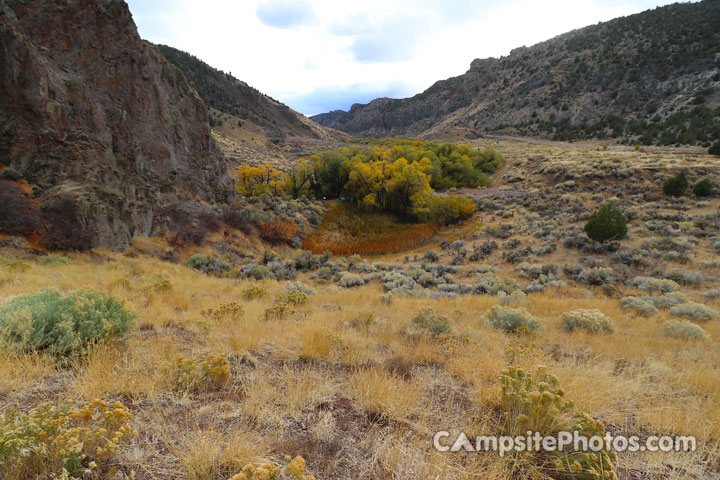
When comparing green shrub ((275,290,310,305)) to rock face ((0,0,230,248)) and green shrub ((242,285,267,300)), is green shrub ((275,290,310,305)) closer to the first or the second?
green shrub ((242,285,267,300))

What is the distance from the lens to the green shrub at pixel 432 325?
579cm

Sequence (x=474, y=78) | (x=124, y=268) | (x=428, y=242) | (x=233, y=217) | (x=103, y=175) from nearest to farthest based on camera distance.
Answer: (x=124, y=268) → (x=103, y=175) → (x=233, y=217) → (x=428, y=242) → (x=474, y=78)

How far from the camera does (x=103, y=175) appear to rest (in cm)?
1283

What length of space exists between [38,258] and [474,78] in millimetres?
156779

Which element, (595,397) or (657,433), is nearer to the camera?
(657,433)

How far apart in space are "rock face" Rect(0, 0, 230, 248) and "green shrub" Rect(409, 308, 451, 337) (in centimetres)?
1302

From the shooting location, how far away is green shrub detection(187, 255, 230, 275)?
13.2 metres

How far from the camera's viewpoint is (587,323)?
709cm

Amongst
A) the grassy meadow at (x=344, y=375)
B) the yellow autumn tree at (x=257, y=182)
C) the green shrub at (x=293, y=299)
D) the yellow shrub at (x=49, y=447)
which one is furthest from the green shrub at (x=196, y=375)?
the yellow autumn tree at (x=257, y=182)

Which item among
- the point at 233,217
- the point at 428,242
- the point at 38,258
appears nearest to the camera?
the point at 38,258

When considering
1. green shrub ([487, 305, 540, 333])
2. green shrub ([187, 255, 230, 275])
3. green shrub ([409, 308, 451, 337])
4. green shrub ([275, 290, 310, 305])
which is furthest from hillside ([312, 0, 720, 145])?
green shrub ([187, 255, 230, 275])

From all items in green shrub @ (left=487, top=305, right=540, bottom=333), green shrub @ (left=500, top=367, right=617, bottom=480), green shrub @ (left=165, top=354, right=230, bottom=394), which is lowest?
green shrub @ (left=487, top=305, right=540, bottom=333)

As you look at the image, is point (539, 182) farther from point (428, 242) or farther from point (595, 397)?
point (595, 397)

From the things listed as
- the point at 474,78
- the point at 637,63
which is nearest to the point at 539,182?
the point at 637,63
